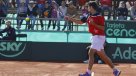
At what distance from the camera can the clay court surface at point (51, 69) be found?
37.6 ft

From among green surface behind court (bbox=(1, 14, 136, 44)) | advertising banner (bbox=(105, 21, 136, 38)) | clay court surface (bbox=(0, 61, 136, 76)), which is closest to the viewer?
clay court surface (bbox=(0, 61, 136, 76))

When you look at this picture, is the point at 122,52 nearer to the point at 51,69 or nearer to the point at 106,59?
the point at 51,69

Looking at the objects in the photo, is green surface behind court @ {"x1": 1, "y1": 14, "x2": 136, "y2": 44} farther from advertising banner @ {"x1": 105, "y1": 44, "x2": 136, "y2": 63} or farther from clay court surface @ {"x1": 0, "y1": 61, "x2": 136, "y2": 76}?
clay court surface @ {"x1": 0, "y1": 61, "x2": 136, "y2": 76}

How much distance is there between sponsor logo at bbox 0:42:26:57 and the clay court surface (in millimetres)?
704

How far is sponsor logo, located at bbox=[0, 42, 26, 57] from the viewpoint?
594 inches

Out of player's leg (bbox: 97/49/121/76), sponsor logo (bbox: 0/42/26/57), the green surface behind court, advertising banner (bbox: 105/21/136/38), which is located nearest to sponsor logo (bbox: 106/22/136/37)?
advertising banner (bbox: 105/21/136/38)

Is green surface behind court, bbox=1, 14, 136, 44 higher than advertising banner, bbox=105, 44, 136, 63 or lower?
higher

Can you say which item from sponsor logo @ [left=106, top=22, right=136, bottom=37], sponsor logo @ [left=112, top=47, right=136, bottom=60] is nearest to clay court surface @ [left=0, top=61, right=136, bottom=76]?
sponsor logo @ [left=112, top=47, right=136, bottom=60]

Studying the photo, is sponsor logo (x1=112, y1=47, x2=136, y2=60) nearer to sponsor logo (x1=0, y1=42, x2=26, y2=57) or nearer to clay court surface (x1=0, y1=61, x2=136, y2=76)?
clay court surface (x1=0, y1=61, x2=136, y2=76)

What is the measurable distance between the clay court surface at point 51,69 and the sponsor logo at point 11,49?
70cm

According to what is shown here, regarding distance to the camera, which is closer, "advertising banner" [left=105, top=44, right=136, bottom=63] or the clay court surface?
the clay court surface

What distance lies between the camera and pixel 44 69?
41.0 ft

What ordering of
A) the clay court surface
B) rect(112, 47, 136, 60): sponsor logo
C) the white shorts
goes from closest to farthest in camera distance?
the white shorts < the clay court surface < rect(112, 47, 136, 60): sponsor logo

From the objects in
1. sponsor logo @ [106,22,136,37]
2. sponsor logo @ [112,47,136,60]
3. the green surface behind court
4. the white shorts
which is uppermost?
the white shorts
